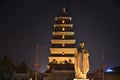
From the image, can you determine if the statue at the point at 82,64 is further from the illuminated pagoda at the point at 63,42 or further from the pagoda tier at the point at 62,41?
the pagoda tier at the point at 62,41

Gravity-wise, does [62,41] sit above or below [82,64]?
above

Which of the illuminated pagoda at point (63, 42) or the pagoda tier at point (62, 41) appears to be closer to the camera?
the illuminated pagoda at point (63, 42)

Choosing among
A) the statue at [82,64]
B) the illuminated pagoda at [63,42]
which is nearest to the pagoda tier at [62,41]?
the illuminated pagoda at [63,42]

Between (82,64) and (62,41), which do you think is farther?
(62,41)

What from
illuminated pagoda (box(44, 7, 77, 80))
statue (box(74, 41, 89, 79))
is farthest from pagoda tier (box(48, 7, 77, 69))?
statue (box(74, 41, 89, 79))

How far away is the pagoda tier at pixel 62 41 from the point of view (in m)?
74.3

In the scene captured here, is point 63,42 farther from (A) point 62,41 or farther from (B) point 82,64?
(B) point 82,64

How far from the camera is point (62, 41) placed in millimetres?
75562

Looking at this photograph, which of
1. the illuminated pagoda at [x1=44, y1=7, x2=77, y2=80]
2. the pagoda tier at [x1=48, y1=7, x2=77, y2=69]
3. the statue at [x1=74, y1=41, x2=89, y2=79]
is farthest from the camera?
the pagoda tier at [x1=48, y1=7, x2=77, y2=69]

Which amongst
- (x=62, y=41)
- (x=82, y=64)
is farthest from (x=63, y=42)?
(x=82, y=64)

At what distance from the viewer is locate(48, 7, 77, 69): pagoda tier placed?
74.3 meters

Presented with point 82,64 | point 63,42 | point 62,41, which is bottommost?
point 82,64

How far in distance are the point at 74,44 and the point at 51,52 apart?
154 inches

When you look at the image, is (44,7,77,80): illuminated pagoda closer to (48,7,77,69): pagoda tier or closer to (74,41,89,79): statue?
(48,7,77,69): pagoda tier
